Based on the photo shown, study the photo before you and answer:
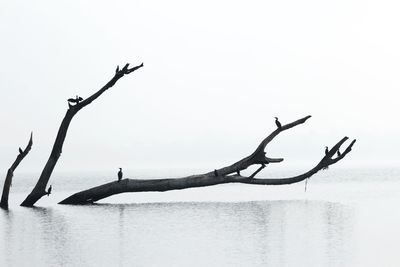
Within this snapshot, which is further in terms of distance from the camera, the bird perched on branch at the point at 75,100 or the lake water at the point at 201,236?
the bird perched on branch at the point at 75,100

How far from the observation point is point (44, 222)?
2702 centimetres

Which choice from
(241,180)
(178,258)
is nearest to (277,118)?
(241,180)

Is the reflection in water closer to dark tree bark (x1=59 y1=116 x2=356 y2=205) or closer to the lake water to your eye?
the lake water

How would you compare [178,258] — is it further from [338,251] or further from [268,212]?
[268,212]

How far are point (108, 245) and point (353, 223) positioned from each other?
9.04 meters

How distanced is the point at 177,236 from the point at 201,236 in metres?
0.66

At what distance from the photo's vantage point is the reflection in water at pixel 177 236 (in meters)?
17.2

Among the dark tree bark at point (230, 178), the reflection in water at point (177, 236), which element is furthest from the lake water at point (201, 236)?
the dark tree bark at point (230, 178)

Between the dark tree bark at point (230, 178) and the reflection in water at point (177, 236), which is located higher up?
the dark tree bark at point (230, 178)

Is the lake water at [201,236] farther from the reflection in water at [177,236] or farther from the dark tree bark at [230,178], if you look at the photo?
the dark tree bark at [230,178]

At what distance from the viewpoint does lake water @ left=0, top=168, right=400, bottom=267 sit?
1719 centimetres

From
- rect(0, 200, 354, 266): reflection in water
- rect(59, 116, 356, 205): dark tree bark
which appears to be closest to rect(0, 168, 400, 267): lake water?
rect(0, 200, 354, 266): reflection in water

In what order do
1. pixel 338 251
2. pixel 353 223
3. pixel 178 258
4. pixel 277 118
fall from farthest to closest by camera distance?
pixel 277 118 → pixel 353 223 → pixel 338 251 → pixel 178 258

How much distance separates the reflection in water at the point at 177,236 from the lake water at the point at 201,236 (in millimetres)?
22
